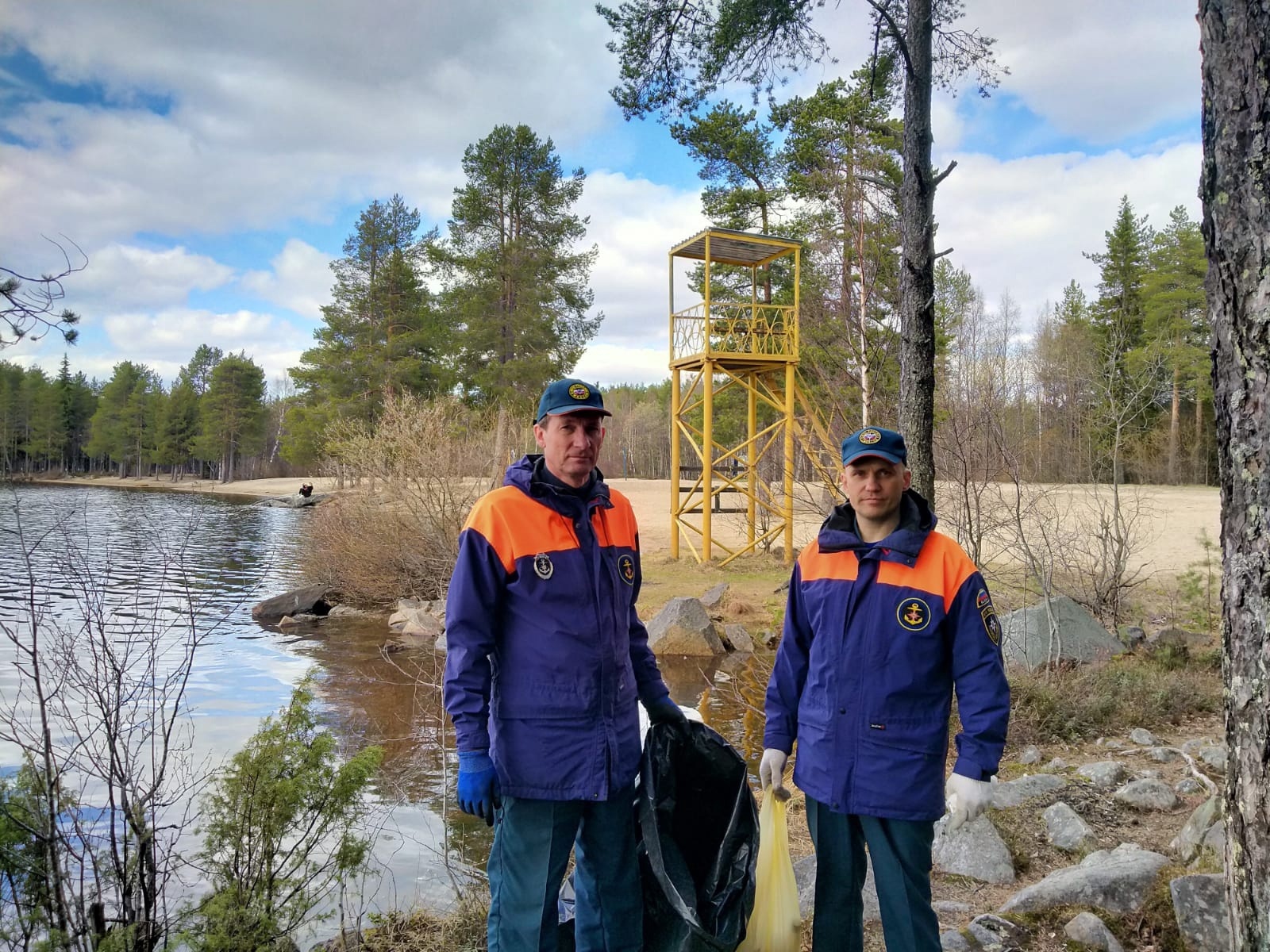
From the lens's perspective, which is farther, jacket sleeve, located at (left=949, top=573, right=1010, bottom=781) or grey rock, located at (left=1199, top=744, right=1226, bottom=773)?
grey rock, located at (left=1199, top=744, right=1226, bottom=773)

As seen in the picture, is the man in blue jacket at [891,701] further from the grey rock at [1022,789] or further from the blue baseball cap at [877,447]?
the grey rock at [1022,789]

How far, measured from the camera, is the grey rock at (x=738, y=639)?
12219 mm

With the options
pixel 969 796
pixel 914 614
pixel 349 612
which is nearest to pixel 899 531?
pixel 914 614

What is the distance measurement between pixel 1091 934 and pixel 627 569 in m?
2.26

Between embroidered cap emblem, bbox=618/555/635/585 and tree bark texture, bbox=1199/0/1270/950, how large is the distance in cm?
177

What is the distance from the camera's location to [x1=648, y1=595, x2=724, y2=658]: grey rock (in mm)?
11945

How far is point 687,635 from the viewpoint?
12.0m

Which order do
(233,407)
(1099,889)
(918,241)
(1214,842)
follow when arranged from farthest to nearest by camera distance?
(233,407) < (918,241) < (1214,842) < (1099,889)

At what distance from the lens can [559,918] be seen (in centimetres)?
295

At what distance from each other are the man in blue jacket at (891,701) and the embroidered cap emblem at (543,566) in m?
0.94

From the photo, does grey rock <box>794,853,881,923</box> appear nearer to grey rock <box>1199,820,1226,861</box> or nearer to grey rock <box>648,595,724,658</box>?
grey rock <box>1199,820,1226,861</box>

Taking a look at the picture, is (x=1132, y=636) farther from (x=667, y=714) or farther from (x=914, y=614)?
(x=667, y=714)

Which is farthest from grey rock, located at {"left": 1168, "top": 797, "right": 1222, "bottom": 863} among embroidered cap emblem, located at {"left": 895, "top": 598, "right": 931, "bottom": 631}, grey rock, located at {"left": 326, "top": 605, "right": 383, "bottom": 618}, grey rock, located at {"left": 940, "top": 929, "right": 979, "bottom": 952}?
grey rock, located at {"left": 326, "top": 605, "right": 383, "bottom": 618}

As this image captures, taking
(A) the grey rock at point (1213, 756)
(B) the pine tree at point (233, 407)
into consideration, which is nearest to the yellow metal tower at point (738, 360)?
(A) the grey rock at point (1213, 756)
